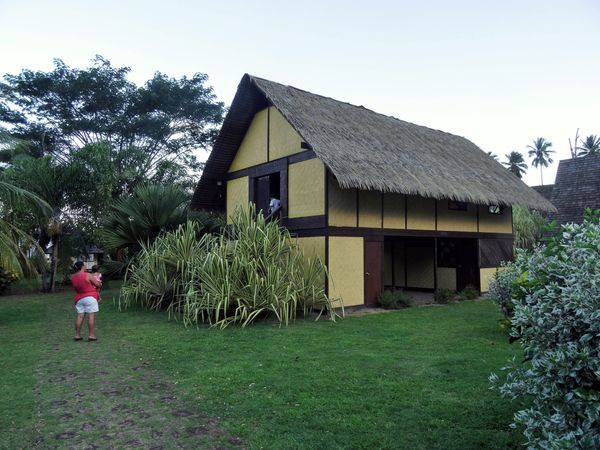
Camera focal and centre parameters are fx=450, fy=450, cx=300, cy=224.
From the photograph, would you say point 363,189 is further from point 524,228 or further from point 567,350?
point 524,228

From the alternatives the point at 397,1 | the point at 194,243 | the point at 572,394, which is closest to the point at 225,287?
the point at 194,243

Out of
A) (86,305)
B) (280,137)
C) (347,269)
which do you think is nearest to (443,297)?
(347,269)

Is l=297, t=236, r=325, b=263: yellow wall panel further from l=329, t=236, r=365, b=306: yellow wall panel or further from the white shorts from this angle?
the white shorts

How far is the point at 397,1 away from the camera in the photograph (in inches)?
459

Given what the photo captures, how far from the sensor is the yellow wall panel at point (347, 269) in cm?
1034

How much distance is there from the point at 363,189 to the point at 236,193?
5.04 meters

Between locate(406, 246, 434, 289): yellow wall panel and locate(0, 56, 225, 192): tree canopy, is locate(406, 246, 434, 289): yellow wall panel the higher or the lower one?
the lower one

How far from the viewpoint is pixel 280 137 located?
1188cm

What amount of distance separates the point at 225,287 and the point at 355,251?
3646 millimetres

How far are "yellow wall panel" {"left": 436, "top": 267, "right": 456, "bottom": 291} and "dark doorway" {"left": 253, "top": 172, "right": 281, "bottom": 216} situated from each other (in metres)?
6.25

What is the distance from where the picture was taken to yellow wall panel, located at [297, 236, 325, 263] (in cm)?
1039

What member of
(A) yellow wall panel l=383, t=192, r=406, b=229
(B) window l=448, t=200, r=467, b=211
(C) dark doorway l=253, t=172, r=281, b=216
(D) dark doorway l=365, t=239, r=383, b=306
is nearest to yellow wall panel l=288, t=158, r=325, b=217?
(C) dark doorway l=253, t=172, r=281, b=216

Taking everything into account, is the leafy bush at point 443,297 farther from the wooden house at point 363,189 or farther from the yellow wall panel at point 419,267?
the yellow wall panel at point 419,267

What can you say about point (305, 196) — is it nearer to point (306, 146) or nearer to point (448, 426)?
point (306, 146)
